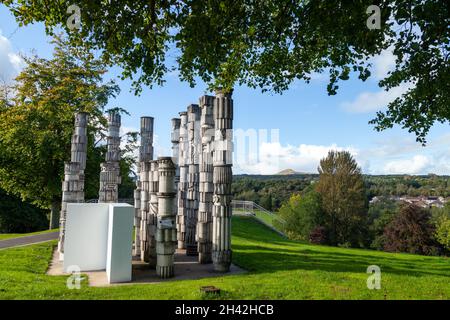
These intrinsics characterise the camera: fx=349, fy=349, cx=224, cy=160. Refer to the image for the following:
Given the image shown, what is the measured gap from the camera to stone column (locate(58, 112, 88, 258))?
53.5 ft

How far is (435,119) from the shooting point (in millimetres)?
13695

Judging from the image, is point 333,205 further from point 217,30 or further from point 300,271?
point 217,30

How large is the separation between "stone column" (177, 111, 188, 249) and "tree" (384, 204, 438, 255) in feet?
91.0

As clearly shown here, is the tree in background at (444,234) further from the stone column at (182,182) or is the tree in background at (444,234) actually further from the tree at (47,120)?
the tree at (47,120)

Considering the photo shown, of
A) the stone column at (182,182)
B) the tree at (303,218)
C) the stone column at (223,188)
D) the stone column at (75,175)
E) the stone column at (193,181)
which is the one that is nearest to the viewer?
the stone column at (223,188)

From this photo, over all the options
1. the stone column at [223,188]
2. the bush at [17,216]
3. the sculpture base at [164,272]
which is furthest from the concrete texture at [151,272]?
the bush at [17,216]

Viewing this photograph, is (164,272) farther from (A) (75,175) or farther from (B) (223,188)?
(A) (75,175)

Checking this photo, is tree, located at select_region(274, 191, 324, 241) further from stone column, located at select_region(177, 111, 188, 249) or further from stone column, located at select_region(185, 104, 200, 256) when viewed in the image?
stone column, located at select_region(185, 104, 200, 256)

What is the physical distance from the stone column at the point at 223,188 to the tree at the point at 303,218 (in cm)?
3368

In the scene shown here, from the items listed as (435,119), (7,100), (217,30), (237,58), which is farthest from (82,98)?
(435,119)

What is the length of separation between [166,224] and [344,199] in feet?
121

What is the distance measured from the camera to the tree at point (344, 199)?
4412cm

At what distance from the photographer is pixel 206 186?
48.7 feet

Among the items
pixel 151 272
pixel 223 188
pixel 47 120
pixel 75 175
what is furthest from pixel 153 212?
pixel 47 120
